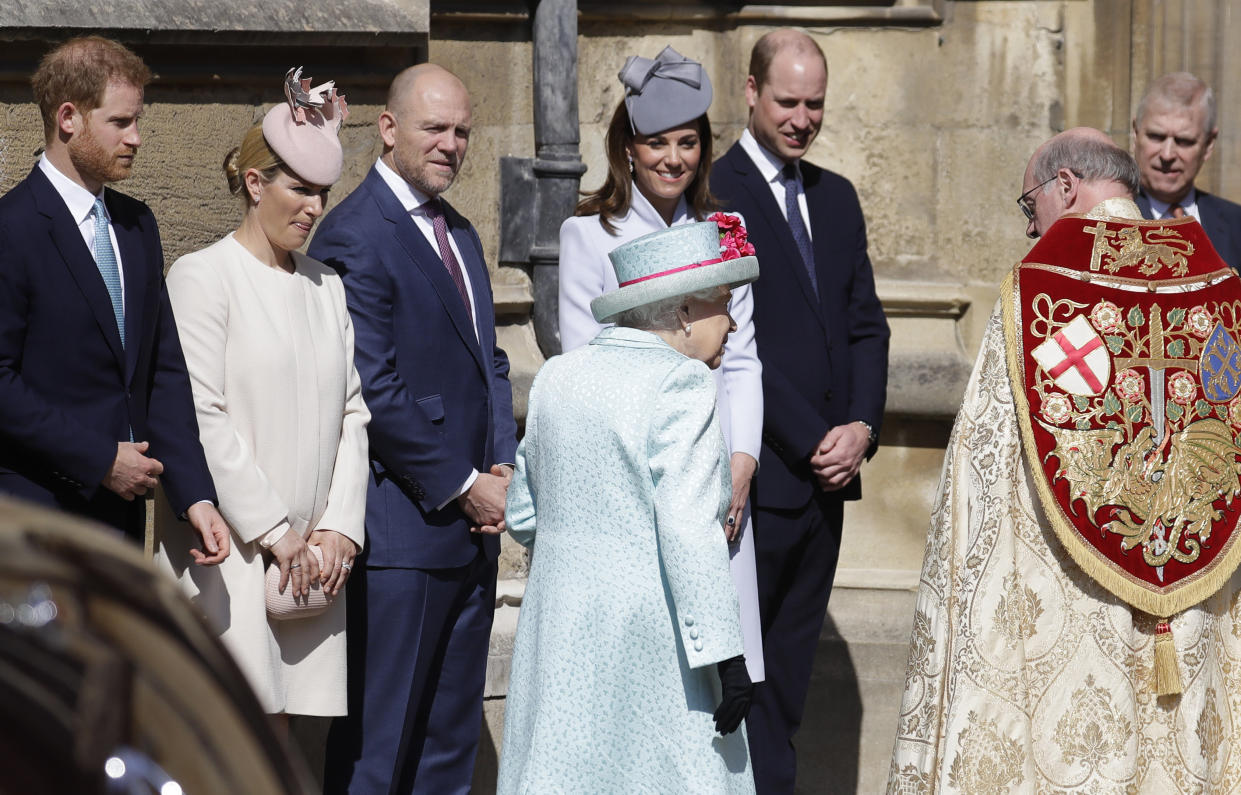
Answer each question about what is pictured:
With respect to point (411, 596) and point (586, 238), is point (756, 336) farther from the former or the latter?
point (411, 596)

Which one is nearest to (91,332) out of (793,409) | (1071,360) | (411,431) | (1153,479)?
(411,431)

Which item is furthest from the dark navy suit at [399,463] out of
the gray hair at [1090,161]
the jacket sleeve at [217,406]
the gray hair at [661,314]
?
the gray hair at [1090,161]

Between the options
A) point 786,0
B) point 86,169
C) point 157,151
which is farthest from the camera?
point 786,0

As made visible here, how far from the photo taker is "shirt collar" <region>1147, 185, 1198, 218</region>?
5.38m

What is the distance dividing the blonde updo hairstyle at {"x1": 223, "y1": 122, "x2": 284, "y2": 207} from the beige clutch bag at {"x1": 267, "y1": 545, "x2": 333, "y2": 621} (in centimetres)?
85

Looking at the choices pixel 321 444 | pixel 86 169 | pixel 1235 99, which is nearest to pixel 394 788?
pixel 321 444

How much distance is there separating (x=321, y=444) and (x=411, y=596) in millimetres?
495

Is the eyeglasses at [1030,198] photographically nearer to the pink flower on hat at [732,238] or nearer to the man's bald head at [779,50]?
the man's bald head at [779,50]

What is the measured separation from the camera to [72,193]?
3.47 metres

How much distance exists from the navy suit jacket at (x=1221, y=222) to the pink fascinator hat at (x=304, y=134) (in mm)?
2772

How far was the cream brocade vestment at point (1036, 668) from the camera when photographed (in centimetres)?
391

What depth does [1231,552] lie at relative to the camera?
13.0 feet

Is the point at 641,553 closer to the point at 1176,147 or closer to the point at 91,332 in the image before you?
the point at 91,332

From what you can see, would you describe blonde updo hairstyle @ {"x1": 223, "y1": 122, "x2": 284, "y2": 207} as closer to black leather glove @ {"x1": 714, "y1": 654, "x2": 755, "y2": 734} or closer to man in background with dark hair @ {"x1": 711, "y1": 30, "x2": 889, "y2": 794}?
man in background with dark hair @ {"x1": 711, "y1": 30, "x2": 889, "y2": 794}
